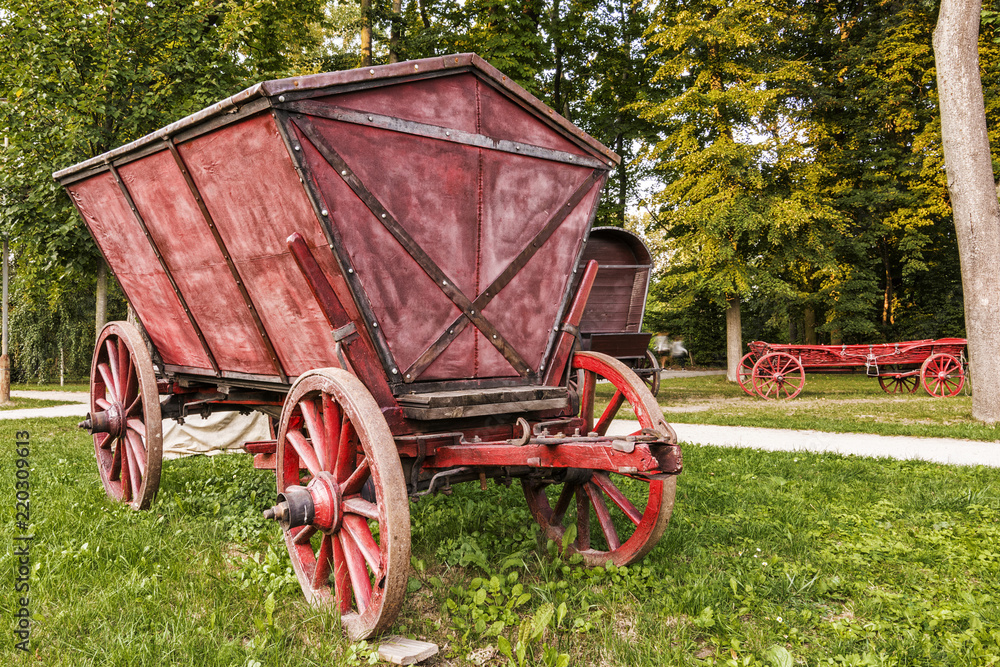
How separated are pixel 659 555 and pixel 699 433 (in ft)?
16.4

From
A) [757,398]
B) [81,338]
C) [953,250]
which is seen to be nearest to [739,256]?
[757,398]

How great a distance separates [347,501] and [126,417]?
273cm

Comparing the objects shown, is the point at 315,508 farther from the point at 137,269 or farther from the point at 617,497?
the point at 137,269

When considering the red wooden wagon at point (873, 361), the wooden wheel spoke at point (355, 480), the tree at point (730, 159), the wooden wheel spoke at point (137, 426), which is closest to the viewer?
the wooden wheel spoke at point (355, 480)

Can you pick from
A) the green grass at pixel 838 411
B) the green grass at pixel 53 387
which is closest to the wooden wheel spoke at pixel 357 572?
the green grass at pixel 838 411

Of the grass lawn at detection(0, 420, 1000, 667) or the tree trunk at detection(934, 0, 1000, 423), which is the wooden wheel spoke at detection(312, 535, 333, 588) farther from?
the tree trunk at detection(934, 0, 1000, 423)

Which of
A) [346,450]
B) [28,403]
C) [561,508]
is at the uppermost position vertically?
[346,450]

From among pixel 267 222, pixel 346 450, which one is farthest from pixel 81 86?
pixel 346 450

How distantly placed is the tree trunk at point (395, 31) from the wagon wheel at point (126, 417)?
37.1 ft

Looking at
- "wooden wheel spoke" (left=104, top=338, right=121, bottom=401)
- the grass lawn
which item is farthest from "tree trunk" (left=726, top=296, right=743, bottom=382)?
"wooden wheel spoke" (left=104, top=338, right=121, bottom=401)

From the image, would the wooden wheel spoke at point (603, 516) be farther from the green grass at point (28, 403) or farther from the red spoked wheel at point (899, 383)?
the green grass at point (28, 403)

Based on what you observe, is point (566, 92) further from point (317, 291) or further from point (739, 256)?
point (317, 291)

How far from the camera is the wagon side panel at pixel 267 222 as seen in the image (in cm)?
285

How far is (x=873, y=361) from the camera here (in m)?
12.6
